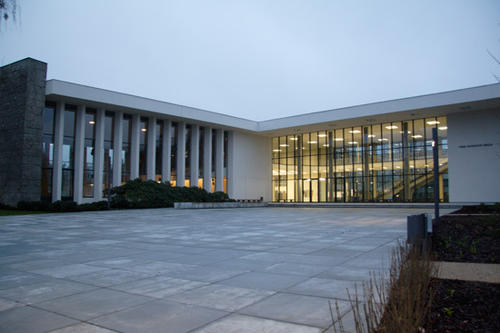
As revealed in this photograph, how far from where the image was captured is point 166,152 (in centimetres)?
3750

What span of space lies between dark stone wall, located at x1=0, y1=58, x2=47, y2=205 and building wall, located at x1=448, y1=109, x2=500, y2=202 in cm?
3448

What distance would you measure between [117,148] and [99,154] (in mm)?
1798

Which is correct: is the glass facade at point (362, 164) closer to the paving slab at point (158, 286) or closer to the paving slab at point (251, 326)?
the paving slab at point (158, 286)

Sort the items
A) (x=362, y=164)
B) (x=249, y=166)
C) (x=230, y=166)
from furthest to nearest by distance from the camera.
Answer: (x=249, y=166) → (x=230, y=166) → (x=362, y=164)

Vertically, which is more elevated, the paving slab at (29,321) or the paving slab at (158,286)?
the paving slab at (158,286)

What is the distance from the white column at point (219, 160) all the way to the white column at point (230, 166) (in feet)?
3.04

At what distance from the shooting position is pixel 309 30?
600 feet

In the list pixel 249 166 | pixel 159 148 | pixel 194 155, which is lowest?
pixel 249 166

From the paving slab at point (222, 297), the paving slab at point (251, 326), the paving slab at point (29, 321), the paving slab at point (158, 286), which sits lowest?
the paving slab at point (29, 321)

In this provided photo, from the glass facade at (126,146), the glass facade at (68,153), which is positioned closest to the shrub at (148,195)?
the glass facade at (126,146)

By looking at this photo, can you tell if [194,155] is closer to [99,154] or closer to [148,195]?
[148,195]

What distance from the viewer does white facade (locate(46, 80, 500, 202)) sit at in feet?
102

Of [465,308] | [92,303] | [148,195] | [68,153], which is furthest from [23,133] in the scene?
[465,308]

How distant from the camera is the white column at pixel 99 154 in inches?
1276
